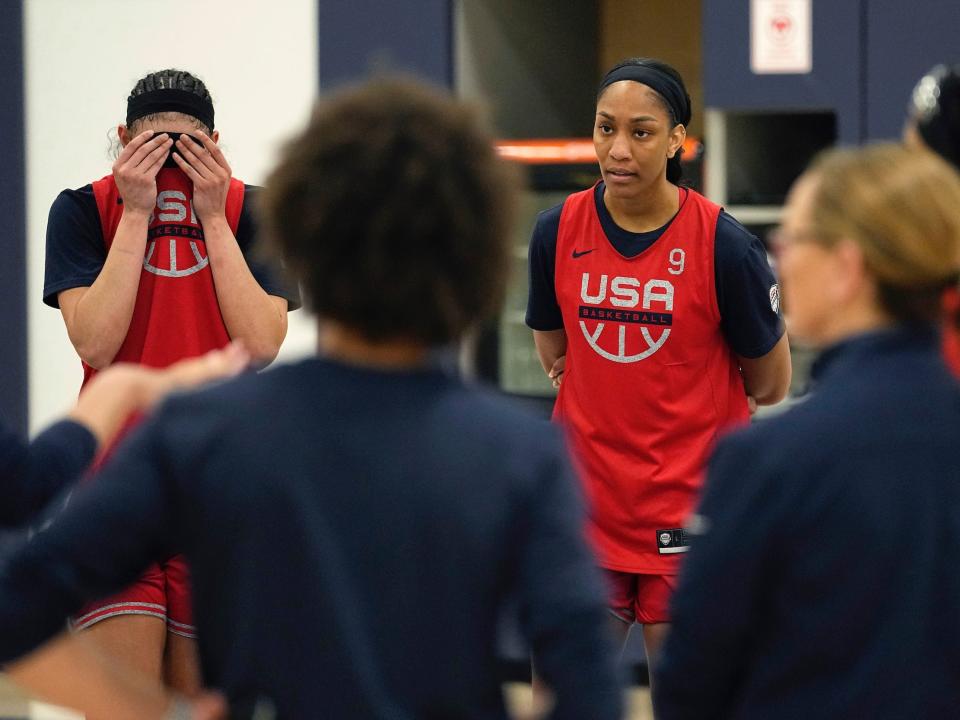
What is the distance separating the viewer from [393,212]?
4.09 ft

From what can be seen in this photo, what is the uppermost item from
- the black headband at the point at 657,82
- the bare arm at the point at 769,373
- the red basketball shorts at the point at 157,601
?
the black headband at the point at 657,82

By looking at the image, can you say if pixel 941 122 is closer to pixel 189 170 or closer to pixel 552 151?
pixel 189 170

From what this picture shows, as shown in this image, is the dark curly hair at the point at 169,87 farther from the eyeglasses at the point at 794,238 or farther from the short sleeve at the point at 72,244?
the eyeglasses at the point at 794,238

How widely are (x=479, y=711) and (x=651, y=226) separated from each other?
1.89 meters

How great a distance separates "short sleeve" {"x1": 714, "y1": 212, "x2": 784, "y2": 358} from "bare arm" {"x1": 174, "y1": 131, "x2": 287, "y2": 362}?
2.86 ft

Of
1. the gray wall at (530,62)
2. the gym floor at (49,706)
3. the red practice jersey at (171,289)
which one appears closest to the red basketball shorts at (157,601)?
the red practice jersey at (171,289)

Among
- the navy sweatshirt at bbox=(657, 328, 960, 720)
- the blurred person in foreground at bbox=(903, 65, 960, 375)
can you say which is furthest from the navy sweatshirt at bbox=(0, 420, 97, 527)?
the blurred person in foreground at bbox=(903, 65, 960, 375)

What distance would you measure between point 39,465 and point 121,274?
1161 mm

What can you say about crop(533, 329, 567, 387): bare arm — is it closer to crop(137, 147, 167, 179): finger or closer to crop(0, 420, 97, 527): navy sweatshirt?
crop(137, 147, 167, 179): finger

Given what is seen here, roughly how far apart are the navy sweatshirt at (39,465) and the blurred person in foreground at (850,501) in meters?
0.62

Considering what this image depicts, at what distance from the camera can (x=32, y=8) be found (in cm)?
512

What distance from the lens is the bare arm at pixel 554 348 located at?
325cm

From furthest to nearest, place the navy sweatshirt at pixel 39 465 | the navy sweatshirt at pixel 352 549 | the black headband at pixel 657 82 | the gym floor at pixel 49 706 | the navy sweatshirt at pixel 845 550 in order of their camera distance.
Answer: the gym floor at pixel 49 706, the black headband at pixel 657 82, the navy sweatshirt at pixel 39 465, the navy sweatshirt at pixel 845 550, the navy sweatshirt at pixel 352 549

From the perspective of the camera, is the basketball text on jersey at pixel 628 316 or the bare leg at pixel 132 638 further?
the basketball text on jersey at pixel 628 316
